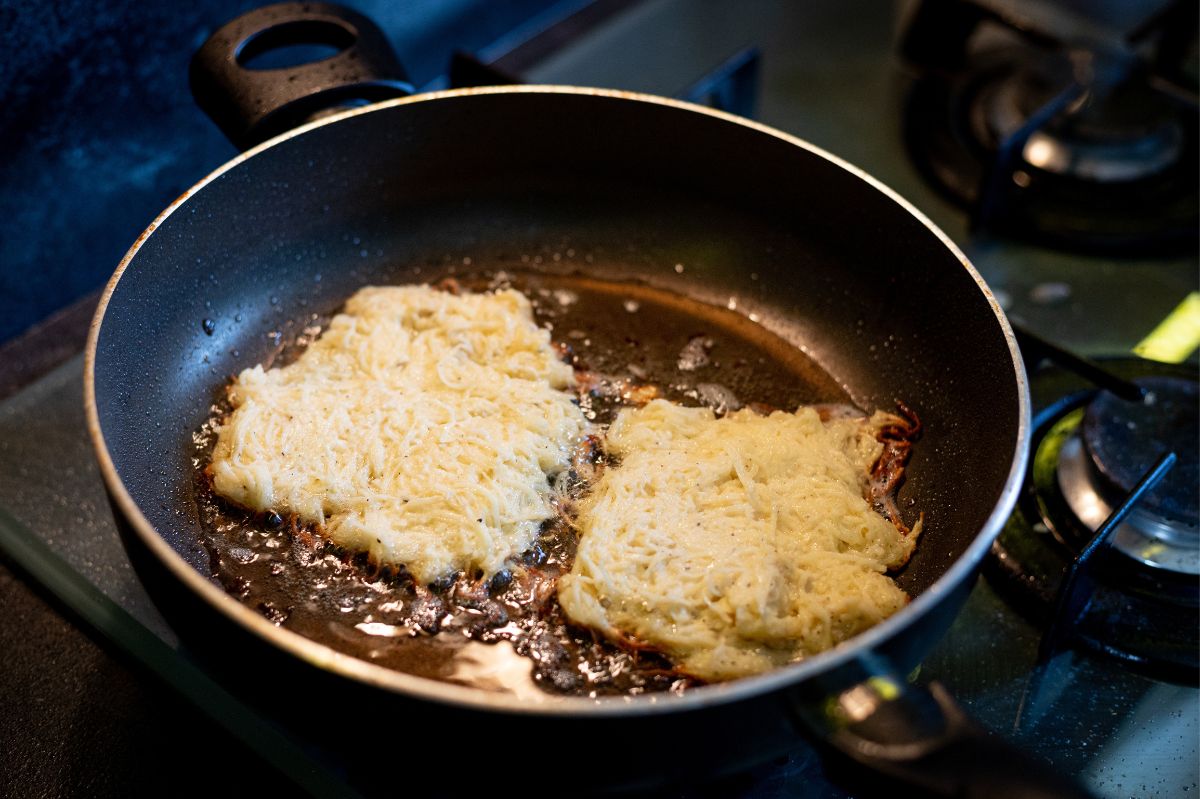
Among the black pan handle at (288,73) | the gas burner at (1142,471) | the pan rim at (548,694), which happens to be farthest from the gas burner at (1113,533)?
the black pan handle at (288,73)

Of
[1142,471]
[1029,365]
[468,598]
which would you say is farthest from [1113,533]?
[468,598]

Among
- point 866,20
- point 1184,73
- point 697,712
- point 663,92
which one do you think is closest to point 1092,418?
point 697,712

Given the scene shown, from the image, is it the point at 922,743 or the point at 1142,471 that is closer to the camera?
the point at 922,743

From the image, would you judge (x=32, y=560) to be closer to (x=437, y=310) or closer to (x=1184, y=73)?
(x=437, y=310)

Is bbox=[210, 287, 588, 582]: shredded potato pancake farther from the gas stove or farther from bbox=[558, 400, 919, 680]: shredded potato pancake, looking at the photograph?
the gas stove

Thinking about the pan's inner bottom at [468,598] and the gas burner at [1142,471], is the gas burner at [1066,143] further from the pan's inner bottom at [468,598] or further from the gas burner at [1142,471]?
the pan's inner bottom at [468,598]

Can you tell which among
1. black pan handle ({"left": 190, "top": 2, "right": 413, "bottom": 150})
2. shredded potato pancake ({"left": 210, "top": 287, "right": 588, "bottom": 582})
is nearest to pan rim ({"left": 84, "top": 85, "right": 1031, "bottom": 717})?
shredded potato pancake ({"left": 210, "top": 287, "right": 588, "bottom": 582})

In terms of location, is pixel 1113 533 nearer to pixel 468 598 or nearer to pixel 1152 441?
pixel 1152 441
